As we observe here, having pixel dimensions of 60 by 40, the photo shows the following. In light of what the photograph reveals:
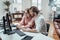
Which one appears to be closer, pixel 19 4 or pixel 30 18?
pixel 30 18

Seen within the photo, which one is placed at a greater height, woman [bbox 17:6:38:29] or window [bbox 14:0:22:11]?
window [bbox 14:0:22:11]

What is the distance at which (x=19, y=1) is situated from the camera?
238 inches

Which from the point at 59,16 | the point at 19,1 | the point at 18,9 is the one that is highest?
the point at 19,1

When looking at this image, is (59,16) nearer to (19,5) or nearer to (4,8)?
(19,5)

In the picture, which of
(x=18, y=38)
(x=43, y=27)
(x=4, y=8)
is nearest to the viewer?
(x=18, y=38)

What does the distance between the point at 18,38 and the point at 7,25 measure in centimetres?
51

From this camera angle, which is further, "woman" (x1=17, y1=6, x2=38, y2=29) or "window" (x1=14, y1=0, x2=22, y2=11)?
"window" (x1=14, y1=0, x2=22, y2=11)

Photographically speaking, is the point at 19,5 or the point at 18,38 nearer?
the point at 18,38

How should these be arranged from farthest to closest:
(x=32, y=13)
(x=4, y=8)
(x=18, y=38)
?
1. (x=4, y=8)
2. (x=32, y=13)
3. (x=18, y=38)

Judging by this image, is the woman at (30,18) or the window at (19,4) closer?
the woman at (30,18)

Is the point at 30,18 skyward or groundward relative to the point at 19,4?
groundward

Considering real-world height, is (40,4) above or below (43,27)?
above

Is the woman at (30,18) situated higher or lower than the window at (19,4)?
lower

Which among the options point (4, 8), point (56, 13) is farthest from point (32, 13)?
point (56, 13)
